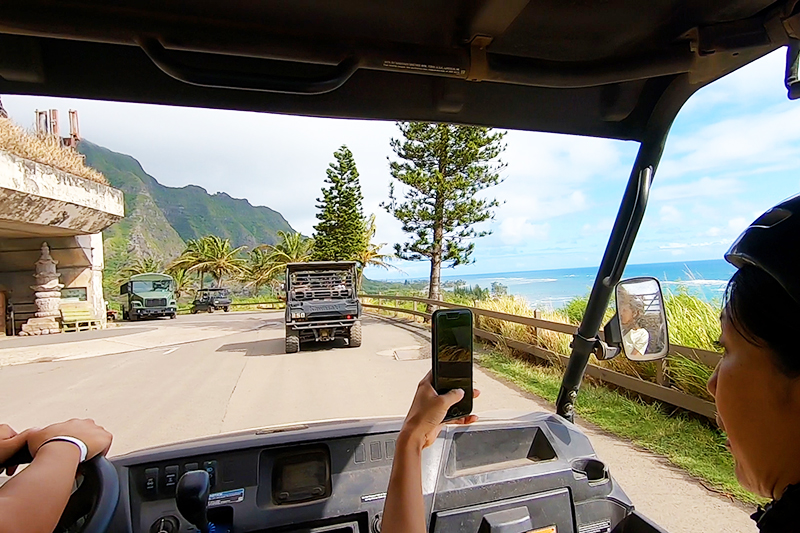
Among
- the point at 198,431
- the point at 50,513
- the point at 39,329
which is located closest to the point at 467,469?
the point at 50,513

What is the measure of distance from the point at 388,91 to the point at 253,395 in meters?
6.17

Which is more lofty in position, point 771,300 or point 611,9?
point 611,9

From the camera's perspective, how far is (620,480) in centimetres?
372

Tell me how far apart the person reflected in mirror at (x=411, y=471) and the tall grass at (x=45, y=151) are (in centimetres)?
1361

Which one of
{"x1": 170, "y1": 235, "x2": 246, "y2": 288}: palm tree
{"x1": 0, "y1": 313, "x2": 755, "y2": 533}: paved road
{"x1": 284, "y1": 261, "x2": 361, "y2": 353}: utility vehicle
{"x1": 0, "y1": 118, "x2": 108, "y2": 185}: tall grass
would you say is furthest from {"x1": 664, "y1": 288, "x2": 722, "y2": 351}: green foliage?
{"x1": 170, "y1": 235, "x2": 246, "y2": 288}: palm tree

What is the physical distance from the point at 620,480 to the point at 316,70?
12.1ft

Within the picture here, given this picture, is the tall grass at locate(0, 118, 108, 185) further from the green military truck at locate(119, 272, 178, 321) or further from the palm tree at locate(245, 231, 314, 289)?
the palm tree at locate(245, 231, 314, 289)

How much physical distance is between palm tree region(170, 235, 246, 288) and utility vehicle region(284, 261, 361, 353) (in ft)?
92.6

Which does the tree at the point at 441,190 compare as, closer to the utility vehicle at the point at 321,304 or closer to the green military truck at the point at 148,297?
the utility vehicle at the point at 321,304

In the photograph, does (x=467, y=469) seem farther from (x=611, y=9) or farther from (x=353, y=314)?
(x=353, y=314)

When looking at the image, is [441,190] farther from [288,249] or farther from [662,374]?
[288,249]

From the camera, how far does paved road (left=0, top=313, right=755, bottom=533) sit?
11.9ft

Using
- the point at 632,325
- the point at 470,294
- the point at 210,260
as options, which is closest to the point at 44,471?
the point at 632,325

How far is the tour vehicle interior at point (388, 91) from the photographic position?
126 centimetres
